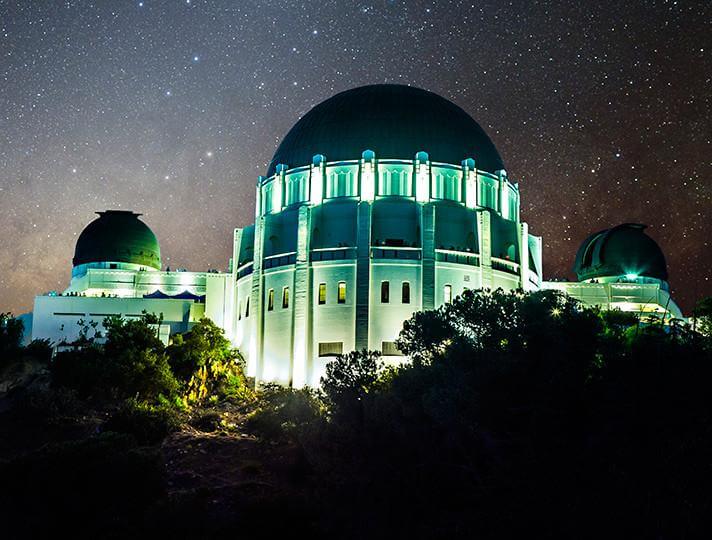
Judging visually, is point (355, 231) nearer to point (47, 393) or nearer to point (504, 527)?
→ point (47, 393)

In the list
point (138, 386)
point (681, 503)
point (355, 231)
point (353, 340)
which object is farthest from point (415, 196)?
point (681, 503)

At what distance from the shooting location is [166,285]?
80.9m

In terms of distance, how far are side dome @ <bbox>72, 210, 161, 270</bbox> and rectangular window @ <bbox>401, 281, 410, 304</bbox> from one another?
29.9 m

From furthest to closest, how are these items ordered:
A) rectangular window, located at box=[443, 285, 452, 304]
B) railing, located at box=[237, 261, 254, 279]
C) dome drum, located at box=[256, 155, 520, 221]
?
railing, located at box=[237, 261, 254, 279]
dome drum, located at box=[256, 155, 520, 221]
rectangular window, located at box=[443, 285, 452, 304]

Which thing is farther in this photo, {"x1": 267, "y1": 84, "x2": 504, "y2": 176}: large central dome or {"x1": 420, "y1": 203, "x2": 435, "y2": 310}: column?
{"x1": 267, "y1": 84, "x2": 504, "y2": 176}: large central dome

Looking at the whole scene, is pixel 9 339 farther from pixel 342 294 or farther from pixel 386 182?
pixel 386 182

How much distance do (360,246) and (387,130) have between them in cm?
1072

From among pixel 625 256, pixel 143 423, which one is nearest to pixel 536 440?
pixel 143 423

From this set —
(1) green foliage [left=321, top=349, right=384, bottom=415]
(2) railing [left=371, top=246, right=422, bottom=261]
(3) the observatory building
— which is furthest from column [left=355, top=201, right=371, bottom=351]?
(1) green foliage [left=321, top=349, right=384, bottom=415]

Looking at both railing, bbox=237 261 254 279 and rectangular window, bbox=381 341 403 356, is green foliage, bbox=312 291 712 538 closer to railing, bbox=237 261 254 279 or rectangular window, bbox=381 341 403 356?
rectangular window, bbox=381 341 403 356

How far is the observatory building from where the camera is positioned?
64062 millimetres

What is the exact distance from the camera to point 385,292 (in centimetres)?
6388

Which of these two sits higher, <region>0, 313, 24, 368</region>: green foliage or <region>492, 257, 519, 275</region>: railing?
<region>492, 257, 519, 275</region>: railing

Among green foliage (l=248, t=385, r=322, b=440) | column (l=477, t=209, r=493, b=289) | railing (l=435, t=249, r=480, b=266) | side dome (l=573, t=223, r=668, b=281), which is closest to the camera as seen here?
green foliage (l=248, t=385, r=322, b=440)
